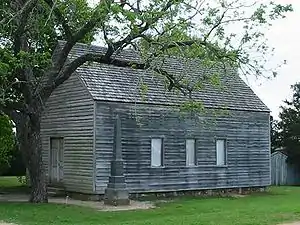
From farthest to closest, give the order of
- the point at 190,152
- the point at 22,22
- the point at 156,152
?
1. the point at 190,152
2. the point at 156,152
3. the point at 22,22

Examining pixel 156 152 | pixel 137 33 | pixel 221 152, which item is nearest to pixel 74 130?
pixel 156 152

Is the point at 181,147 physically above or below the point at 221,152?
above

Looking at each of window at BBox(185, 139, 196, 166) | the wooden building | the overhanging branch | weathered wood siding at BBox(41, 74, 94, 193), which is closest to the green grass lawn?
the wooden building

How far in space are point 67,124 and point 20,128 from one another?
15.6 feet

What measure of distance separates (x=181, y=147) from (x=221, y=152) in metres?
3.06

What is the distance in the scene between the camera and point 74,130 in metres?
28.1

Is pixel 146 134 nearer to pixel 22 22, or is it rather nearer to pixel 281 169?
pixel 22 22

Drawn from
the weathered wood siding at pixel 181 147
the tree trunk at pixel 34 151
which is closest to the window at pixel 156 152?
the weathered wood siding at pixel 181 147

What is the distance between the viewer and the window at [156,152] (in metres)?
28.8

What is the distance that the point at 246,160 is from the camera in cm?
3288

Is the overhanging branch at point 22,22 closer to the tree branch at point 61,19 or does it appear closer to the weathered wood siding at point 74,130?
the tree branch at point 61,19

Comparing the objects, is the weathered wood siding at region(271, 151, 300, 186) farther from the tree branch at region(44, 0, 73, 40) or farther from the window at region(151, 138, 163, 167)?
the tree branch at region(44, 0, 73, 40)

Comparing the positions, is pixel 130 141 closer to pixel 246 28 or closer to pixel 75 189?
pixel 75 189

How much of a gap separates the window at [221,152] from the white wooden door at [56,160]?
8.29m
